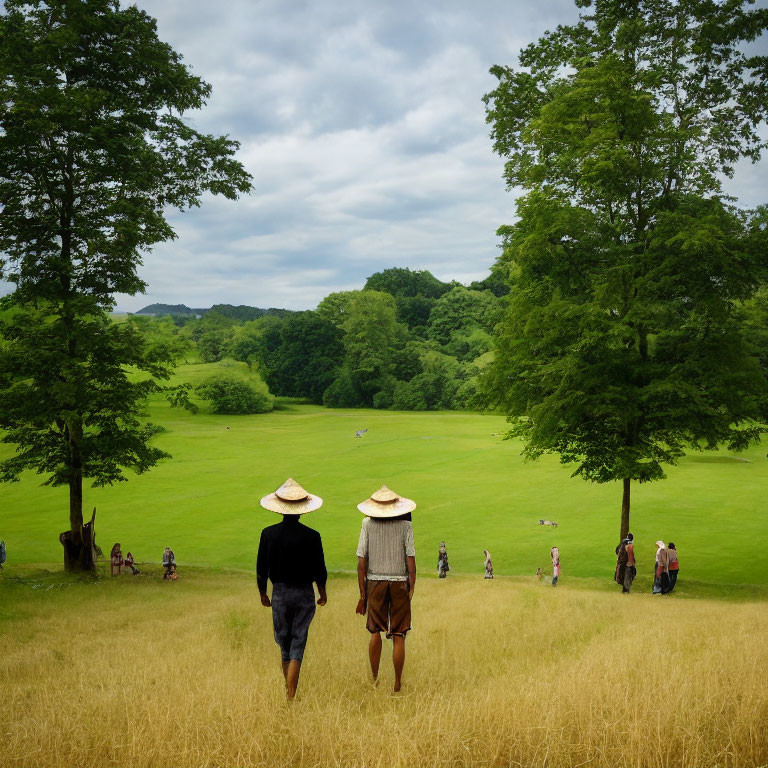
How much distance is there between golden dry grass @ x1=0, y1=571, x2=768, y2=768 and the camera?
470 cm

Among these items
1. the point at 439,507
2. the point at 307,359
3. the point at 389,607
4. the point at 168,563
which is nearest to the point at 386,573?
the point at 389,607

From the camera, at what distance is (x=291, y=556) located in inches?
272

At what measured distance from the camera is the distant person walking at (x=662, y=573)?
1912 cm

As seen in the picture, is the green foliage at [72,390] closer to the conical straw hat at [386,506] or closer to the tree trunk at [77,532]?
the tree trunk at [77,532]

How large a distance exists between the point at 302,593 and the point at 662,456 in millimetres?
15840

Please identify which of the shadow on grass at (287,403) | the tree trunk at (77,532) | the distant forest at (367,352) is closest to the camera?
the tree trunk at (77,532)

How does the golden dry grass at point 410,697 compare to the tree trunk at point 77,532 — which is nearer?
the golden dry grass at point 410,697

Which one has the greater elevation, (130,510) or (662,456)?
(662,456)

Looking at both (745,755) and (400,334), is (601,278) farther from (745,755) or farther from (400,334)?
(400,334)

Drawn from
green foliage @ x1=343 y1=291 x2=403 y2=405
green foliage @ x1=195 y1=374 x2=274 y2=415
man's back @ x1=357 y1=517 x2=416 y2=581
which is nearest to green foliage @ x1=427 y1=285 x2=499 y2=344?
green foliage @ x1=343 y1=291 x2=403 y2=405

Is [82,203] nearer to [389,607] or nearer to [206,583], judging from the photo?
[206,583]

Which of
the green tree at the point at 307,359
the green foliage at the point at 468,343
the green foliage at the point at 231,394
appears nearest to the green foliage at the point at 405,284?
the green foliage at the point at 468,343

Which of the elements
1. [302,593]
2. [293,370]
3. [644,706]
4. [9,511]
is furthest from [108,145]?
[293,370]

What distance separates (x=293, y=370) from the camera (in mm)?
115938
